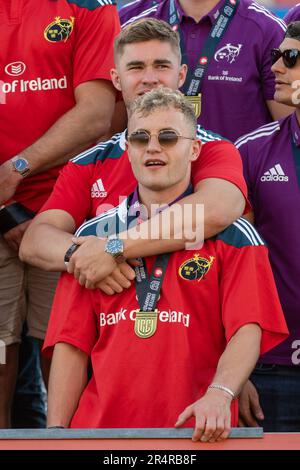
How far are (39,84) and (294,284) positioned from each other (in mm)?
1565

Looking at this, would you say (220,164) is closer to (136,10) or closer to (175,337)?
(175,337)

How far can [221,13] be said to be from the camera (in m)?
5.39

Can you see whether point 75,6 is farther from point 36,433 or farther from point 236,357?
point 36,433

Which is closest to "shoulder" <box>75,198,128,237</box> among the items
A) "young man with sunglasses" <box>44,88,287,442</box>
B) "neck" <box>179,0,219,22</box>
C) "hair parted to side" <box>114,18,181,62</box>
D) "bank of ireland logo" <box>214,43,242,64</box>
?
"young man with sunglasses" <box>44,88,287,442</box>

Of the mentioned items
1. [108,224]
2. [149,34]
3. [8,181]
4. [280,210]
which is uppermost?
[149,34]

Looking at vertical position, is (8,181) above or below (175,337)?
above

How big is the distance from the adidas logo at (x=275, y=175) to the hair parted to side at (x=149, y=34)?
2.18 feet

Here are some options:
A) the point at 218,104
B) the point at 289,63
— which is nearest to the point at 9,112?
the point at 218,104

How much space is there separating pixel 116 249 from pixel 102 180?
1.89ft

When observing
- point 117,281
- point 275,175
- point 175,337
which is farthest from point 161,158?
point 275,175

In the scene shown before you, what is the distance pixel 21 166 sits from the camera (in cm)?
521

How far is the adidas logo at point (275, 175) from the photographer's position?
495cm

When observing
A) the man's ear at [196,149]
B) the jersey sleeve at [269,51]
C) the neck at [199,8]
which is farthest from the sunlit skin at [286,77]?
the man's ear at [196,149]

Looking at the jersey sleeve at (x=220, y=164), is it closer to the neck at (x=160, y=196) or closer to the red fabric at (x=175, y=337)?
the neck at (x=160, y=196)
